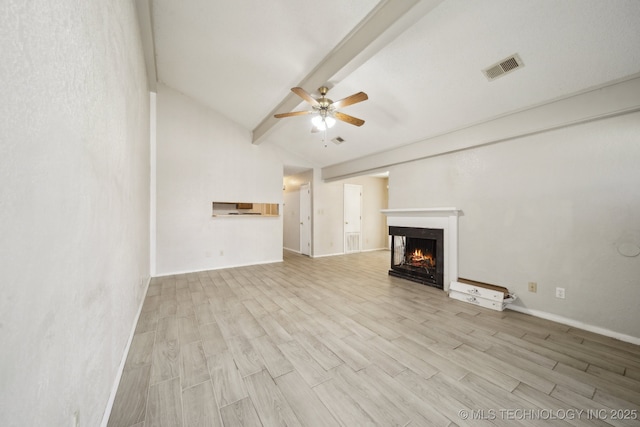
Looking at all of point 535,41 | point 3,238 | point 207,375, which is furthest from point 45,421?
point 535,41

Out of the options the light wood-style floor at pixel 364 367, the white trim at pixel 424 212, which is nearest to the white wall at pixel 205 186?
the light wood-style floor at pixel 364 367

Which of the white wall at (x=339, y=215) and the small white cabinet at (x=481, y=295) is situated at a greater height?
the white wall at (x=339, y=215)

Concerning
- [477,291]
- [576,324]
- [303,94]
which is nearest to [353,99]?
[303,94]

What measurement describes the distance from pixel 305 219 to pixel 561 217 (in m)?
5.38

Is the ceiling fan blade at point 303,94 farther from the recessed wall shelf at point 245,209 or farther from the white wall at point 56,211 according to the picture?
the recessed wall shelf at point 245,209

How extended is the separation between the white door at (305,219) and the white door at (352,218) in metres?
1.18

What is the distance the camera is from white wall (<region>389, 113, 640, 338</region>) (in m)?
2.30

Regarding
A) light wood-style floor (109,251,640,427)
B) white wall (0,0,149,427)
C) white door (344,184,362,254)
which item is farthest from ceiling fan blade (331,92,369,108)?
white door (344,184,362,254)

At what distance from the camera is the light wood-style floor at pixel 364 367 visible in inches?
55.4

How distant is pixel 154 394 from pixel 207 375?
324mm

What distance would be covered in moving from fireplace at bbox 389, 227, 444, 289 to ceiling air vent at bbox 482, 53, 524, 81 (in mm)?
2227

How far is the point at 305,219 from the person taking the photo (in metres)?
6.92

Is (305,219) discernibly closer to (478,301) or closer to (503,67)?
(478,301)

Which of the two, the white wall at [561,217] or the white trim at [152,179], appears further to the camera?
the white trim at [152,179]
